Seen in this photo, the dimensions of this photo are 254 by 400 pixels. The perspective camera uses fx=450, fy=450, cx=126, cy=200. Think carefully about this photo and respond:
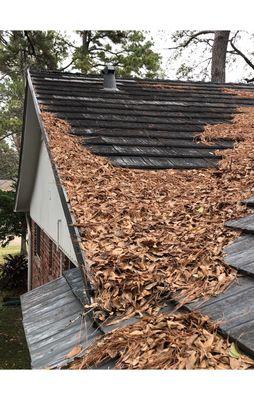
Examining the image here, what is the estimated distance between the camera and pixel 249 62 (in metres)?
22.2

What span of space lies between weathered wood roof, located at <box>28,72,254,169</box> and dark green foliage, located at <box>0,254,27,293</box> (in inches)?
370

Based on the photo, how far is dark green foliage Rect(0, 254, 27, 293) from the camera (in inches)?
631

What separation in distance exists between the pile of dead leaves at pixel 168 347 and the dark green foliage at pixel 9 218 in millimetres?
14894

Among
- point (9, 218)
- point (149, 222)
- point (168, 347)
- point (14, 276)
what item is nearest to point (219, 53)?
point (9, 218)

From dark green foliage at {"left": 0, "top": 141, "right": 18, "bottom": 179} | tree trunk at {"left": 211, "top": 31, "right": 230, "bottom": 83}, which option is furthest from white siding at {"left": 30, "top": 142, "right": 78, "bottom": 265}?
dark green foliage at {"left": 0, "top": 141, "right": 18, "bottom": 179}

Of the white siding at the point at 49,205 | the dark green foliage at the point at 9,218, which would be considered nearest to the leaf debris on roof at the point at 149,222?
the white siding at the point at 49,205

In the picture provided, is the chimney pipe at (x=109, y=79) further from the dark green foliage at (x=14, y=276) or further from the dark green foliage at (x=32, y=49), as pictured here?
the dark green foliage at (x=32, y=49)

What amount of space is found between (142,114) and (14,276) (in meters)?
10.8

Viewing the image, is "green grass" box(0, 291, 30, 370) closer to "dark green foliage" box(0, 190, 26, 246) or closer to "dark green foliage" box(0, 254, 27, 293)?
"dark green foliage" box(0, 254, 27, 293)

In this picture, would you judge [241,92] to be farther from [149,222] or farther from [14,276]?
[14,276]

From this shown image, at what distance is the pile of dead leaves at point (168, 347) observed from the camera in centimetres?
203

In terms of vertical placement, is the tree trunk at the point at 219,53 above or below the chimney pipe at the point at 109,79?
above

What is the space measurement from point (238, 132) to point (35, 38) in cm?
1591
